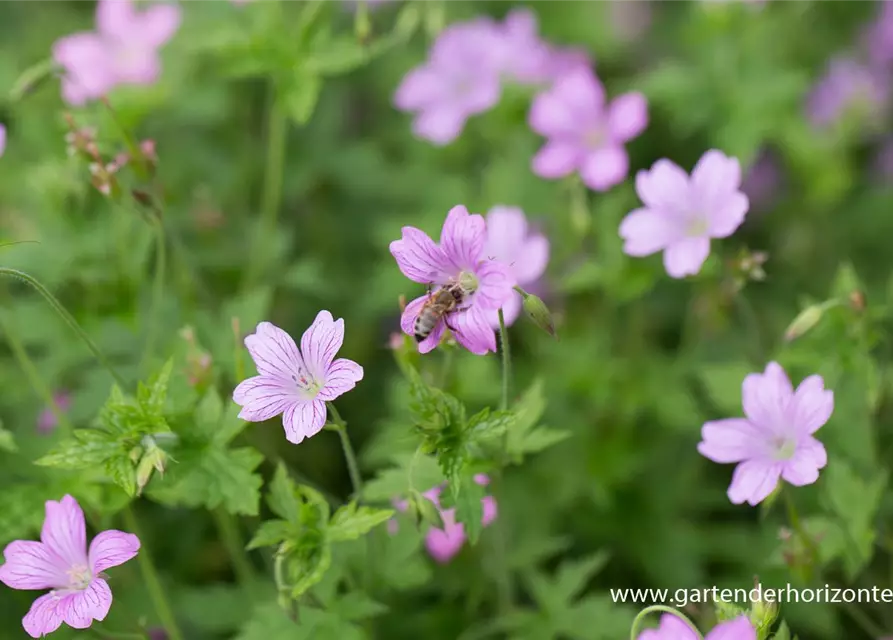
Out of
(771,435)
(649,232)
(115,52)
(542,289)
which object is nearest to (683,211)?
(649,232)

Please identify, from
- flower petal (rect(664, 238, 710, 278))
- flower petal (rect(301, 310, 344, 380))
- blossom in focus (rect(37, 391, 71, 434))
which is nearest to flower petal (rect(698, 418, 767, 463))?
flower petal (rect(664, 238, 710, 278))

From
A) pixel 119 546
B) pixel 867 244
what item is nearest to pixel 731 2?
pixel 867 244

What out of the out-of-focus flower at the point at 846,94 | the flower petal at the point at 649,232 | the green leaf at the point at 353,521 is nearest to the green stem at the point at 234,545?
the green leaf at the point at 353,521

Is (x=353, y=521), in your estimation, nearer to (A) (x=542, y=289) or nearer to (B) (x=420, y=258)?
(B) (x=420, y=258)

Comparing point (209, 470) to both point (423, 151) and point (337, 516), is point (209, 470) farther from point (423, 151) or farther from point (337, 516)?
point (423, 151)

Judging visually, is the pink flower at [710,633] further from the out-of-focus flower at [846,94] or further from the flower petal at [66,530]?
the out-of-focus flower at [846,94]

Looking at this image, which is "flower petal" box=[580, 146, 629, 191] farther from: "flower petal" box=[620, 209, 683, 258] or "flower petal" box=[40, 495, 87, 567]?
"flower petal" box=[40, 495, 87, 567]
